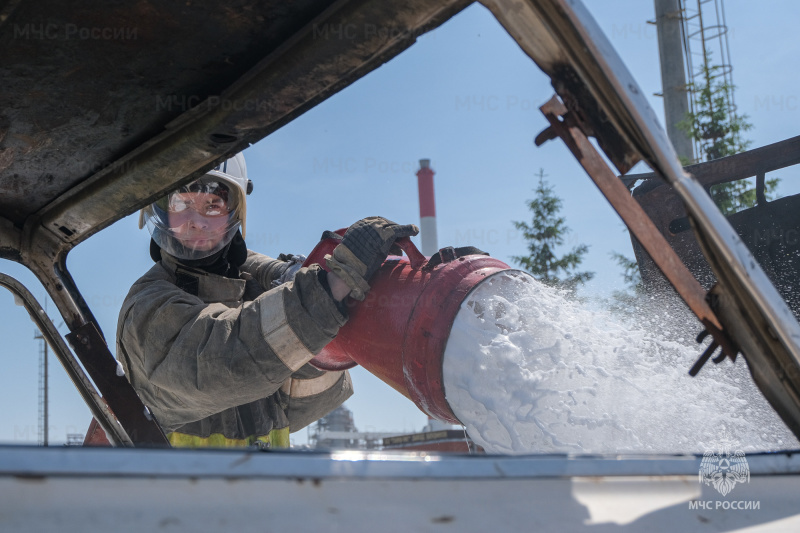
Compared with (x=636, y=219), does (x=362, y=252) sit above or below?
above

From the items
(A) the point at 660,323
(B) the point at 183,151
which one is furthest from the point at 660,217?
(B) the point at 183,151

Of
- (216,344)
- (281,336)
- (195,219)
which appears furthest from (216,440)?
(195,219)

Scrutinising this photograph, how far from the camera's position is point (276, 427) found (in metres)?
3.15

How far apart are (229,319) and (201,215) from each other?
1.99ft

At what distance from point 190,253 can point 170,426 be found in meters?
0.73

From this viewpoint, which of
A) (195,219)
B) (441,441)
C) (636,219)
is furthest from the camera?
(441,441)

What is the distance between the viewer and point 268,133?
153cm

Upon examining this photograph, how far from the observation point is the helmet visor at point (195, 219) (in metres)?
2.84

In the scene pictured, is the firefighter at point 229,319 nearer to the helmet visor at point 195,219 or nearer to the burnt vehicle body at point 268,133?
→ the helmet visor at point 195,219

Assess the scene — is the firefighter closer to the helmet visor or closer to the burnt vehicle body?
the helmet visor

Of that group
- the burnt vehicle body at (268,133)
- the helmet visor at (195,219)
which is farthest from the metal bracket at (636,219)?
the helmet visor at (195,219)

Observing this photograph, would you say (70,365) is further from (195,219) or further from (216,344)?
(195,219)

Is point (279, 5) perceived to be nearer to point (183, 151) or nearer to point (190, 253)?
point (183, 151)

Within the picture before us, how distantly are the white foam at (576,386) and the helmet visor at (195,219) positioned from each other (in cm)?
133
